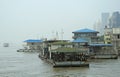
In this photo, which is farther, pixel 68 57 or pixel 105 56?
pixel 105 56

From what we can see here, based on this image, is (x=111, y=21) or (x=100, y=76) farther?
(x=111, y=21)

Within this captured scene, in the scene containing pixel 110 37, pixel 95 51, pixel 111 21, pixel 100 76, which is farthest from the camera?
pixel 111 21

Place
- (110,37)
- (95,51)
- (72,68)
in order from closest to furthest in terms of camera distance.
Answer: (72,68), (95,51), (110,37)

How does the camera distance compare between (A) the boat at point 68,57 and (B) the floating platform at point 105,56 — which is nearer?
(A) the boat at point 68,57

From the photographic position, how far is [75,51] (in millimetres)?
46250

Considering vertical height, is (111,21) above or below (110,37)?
above

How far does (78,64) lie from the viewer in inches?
1740

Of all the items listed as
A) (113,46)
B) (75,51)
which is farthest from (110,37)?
(75,51)

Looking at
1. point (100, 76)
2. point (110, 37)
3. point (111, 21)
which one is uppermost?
point (111, 21)

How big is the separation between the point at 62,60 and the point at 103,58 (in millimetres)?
21336

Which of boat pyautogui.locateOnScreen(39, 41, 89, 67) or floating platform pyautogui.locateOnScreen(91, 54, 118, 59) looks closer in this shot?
boat pyautogui.locateOnScreen(39, 41, 89, 67)

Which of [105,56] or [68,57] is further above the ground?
[68,57]

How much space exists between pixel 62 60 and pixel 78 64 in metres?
2.16

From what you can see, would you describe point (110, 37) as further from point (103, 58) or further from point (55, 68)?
point (55, 68)
